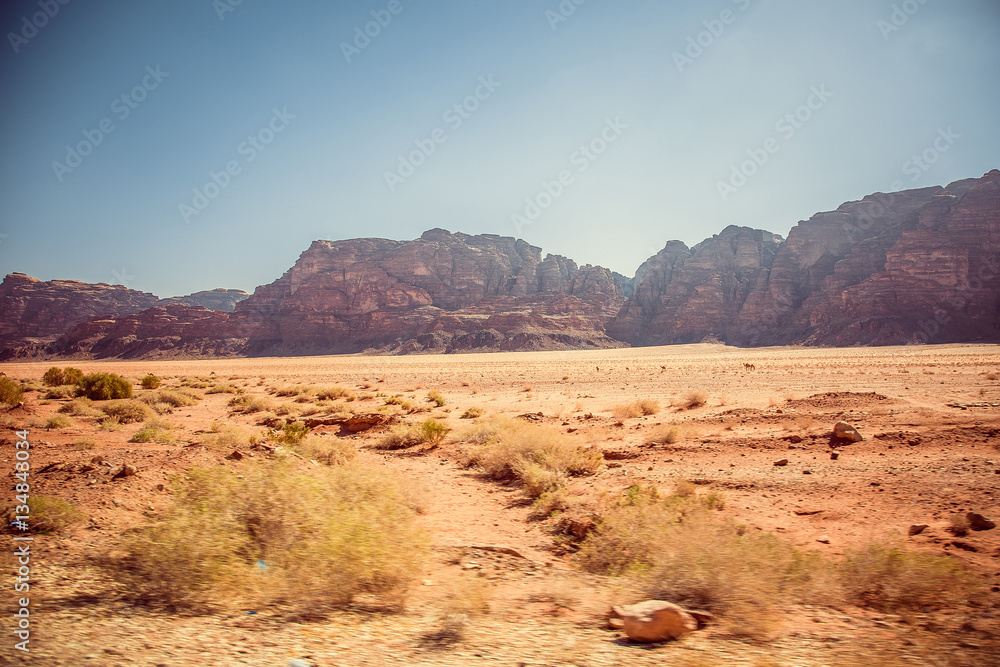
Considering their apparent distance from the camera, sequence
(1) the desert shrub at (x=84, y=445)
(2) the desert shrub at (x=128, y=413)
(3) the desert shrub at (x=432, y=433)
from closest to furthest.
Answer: (1) the desert shrub at (x=84, y=445), (3) the desert shrub at (x=432, y=433), (2) the desert shrub at (x=128, y=413)

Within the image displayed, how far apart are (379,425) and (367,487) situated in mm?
9157

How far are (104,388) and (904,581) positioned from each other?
2595 cm

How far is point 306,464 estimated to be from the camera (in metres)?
7.40

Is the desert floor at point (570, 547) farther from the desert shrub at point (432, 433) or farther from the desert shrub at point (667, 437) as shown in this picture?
the desert shrub at point (432, 433)

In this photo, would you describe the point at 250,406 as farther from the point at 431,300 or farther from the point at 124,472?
the point at 431,300

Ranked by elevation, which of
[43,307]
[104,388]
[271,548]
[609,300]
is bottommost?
[271,548]

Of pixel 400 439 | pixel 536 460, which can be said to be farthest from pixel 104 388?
pixel 536 460

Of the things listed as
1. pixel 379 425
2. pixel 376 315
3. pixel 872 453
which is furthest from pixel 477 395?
pixel 376 315

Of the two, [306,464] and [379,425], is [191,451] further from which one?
[379,425]

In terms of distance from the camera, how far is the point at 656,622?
3.21 metres

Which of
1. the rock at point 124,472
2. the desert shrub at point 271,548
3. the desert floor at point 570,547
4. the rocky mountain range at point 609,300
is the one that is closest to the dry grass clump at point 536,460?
the desert floor at point 570,547

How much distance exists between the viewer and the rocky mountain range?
93312 millimetres

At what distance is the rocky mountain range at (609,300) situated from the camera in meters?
93.3

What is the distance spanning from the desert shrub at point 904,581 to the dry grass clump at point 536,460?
431 cm
